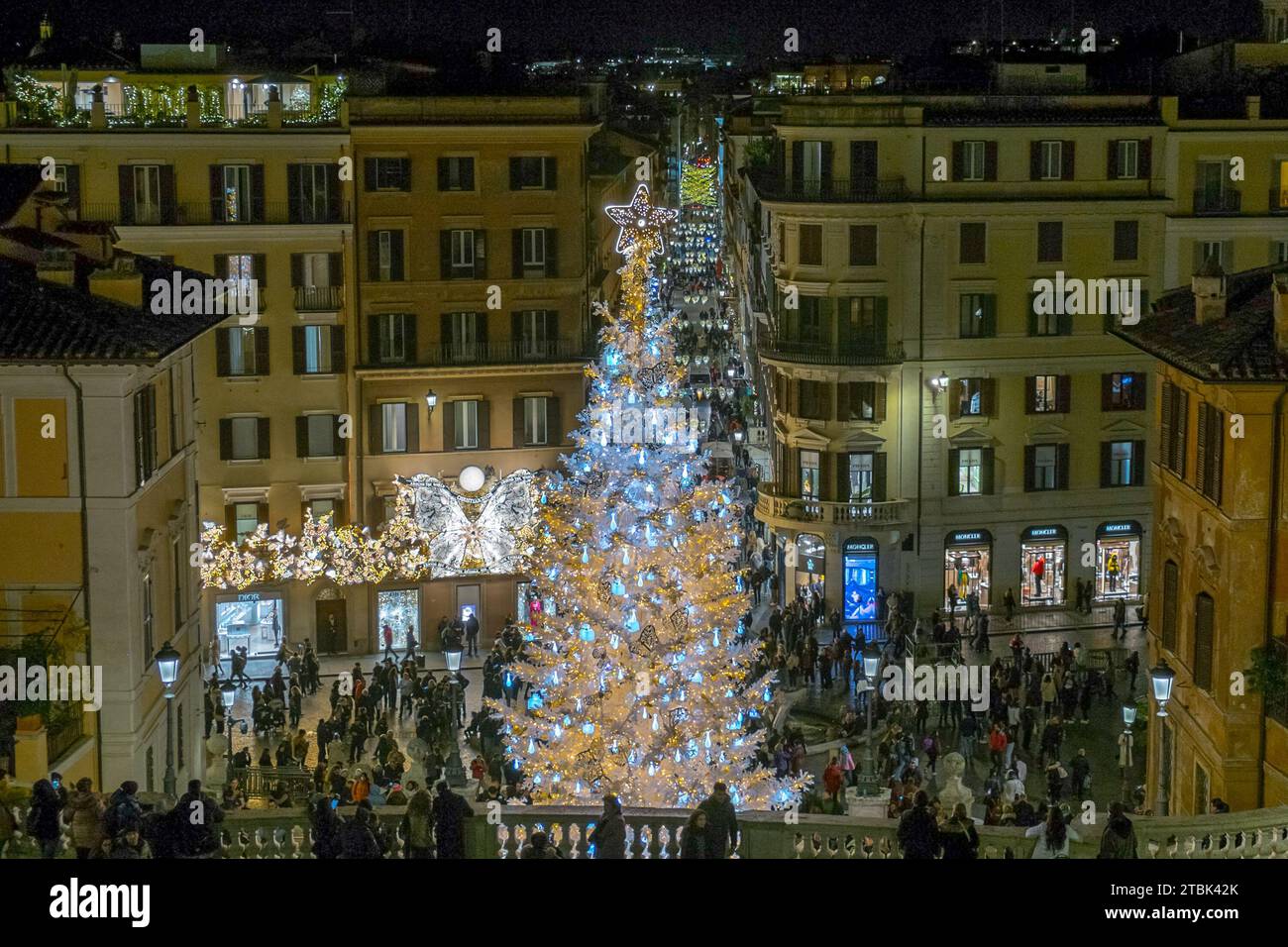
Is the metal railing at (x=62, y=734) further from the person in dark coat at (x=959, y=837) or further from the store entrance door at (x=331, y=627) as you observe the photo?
the store entrance door at (x=331, y=627)

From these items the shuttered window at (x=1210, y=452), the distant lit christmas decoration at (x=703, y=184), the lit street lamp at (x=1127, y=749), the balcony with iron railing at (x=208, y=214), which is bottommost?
the lit street lamp at (x=1127, y=749)

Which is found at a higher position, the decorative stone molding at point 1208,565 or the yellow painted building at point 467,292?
the yellow painted building at point 467,292

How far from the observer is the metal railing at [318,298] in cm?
5434

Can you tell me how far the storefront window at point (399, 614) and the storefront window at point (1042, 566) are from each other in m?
15.7

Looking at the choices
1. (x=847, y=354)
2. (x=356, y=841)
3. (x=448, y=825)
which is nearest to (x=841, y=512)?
(x=847, y=354)

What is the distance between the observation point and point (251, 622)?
52938 mm

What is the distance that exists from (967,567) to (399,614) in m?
14.7

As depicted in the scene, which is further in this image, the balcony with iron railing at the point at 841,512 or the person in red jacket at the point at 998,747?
the balcony with iron railing at the point at 841,512

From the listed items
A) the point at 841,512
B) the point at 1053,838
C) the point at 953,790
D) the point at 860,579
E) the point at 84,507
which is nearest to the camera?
the point at 1053,838

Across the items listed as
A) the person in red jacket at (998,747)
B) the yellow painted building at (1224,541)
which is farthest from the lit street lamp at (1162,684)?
the person in red jacket at (998,747)

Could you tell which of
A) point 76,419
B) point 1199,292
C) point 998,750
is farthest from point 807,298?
point 76,419

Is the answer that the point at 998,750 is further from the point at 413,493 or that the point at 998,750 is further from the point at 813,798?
the point at 413,493

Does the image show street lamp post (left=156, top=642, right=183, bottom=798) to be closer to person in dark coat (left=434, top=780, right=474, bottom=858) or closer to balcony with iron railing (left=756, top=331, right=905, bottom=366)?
person in dark coat (left=434, top=780, right=474, bottom=858)

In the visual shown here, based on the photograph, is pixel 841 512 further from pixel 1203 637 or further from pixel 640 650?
pixel 1203 637
